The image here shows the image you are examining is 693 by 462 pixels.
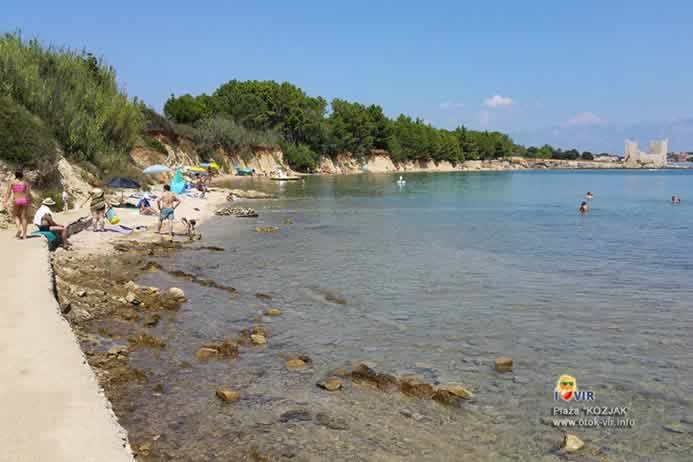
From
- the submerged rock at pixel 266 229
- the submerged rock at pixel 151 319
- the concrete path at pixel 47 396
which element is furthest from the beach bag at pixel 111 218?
the concrete path at pixel 47 396

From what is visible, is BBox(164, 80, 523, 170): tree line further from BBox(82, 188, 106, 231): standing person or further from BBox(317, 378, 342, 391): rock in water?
BBox(317, 378, 342, 391): rock in water

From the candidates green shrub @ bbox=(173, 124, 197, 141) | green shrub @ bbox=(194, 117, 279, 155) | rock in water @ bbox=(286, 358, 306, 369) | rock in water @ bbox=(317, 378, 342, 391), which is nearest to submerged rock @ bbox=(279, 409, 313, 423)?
rock in water @ bbox=(317, 378, 342, 391)

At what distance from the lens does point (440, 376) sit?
26.9 ft

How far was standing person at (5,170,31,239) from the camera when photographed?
1454 centimetres

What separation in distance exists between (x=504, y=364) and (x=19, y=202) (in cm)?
1281

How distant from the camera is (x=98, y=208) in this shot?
19.0 m

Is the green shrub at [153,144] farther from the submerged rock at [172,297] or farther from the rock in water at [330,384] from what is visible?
the rock in water at [330,384]

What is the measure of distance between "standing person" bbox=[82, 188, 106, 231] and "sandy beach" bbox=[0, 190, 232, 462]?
28.3ft

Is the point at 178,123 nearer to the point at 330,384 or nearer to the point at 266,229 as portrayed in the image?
the point at 266,229

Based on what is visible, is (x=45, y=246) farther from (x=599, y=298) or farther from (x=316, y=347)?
(x=599, y=298)

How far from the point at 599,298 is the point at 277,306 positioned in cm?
739

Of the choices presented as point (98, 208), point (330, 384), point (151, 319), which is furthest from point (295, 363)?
point (98, 208)

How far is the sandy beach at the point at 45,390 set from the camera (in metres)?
4.75

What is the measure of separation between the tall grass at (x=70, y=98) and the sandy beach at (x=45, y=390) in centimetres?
1806
